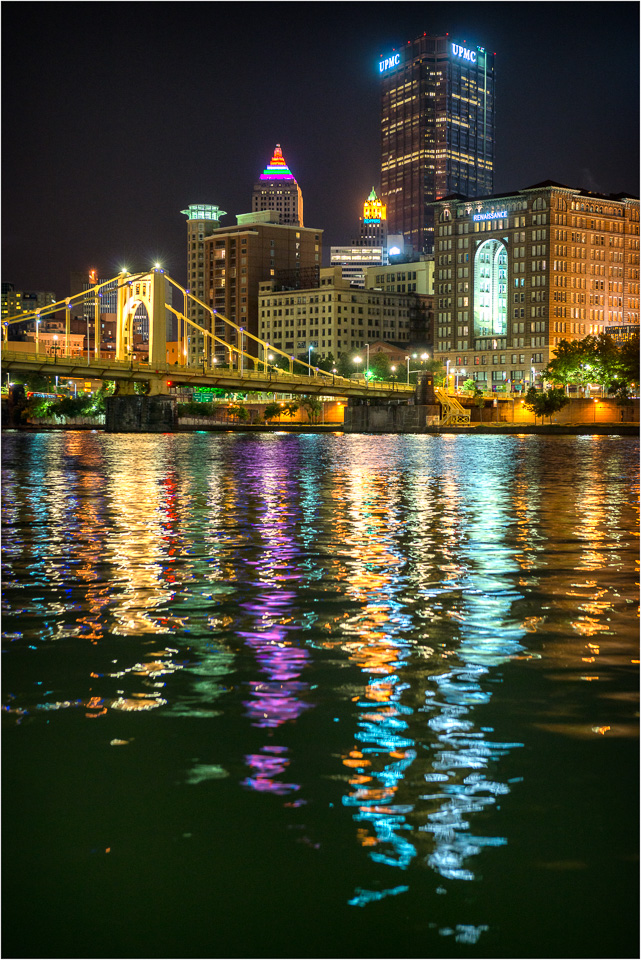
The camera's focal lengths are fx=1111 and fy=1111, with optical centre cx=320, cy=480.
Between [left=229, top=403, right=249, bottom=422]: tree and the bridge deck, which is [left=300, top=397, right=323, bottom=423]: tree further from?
the bridge deck

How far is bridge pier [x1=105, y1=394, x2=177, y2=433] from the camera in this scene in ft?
409

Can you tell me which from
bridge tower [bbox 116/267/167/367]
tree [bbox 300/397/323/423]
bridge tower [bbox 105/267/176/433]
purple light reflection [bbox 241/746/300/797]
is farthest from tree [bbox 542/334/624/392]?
purple light reflection [bbox 241/746/300/797]

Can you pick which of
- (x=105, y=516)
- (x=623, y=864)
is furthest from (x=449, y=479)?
(x=623, y=864)

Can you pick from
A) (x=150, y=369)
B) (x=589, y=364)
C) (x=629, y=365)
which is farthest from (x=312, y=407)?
(x=150, y=369)

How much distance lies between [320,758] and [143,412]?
12197 centimetres

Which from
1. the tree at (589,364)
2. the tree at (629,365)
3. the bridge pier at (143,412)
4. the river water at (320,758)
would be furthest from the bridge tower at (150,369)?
the river water at (320,758)

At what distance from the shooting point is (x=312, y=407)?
573ft

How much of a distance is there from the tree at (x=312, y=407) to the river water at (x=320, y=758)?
157467 millimetres

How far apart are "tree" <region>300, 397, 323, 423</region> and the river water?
15747cm

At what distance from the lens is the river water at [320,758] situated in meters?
4.45

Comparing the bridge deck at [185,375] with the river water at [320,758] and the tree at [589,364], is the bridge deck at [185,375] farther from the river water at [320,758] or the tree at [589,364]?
the river water at [320,758]

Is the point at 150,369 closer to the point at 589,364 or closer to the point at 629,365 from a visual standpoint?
the point at 589,364

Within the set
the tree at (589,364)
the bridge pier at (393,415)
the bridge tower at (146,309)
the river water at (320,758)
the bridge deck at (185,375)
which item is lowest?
the river water at (320,758)

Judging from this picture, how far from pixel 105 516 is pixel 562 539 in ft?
30.4
